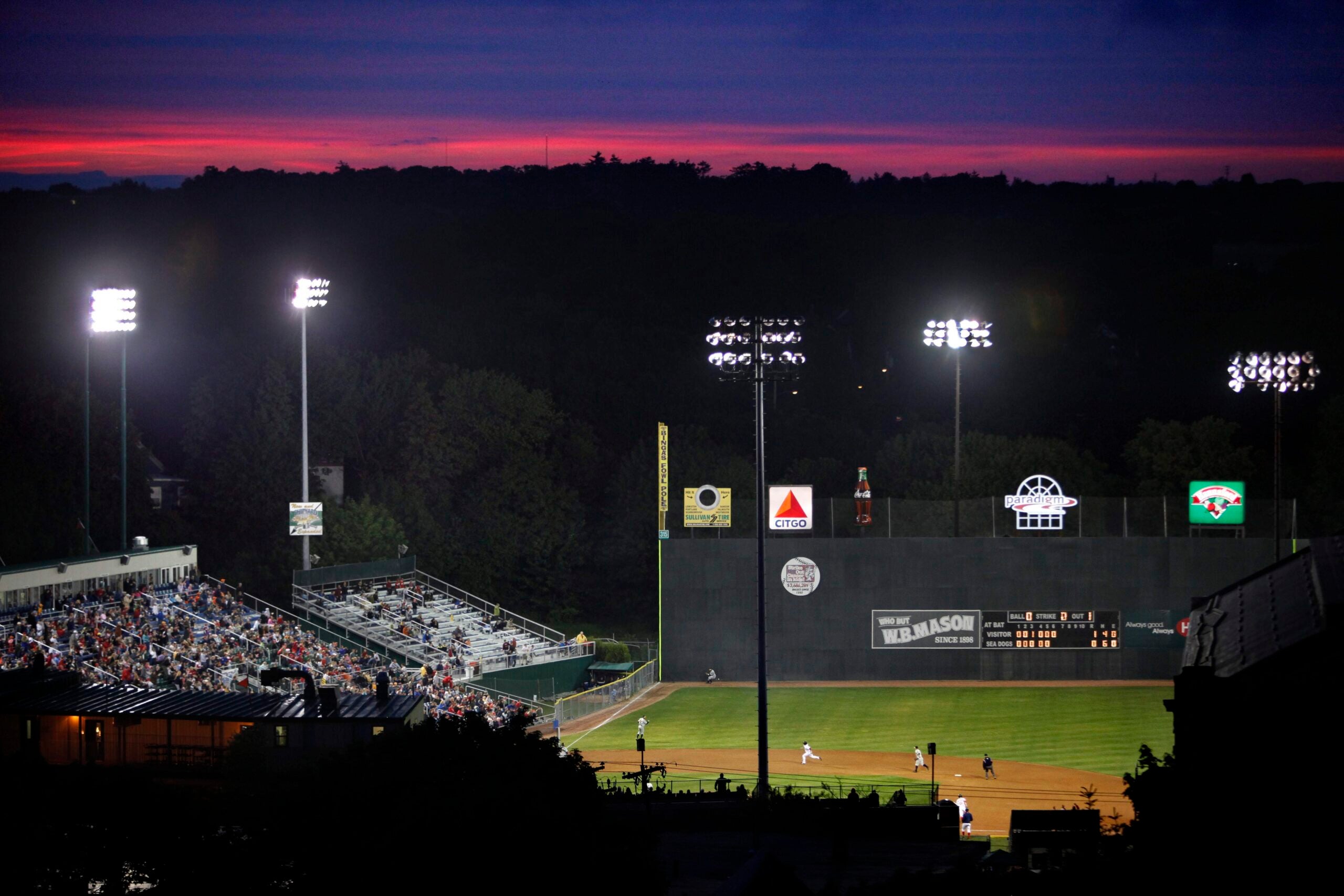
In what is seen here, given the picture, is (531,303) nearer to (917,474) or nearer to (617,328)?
(617,328)

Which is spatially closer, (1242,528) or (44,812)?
(44,812)

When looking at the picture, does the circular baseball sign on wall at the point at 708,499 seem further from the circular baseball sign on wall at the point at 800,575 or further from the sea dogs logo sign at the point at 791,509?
the circular baseball sign on wall at the point at 800,575

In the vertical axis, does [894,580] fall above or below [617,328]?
below

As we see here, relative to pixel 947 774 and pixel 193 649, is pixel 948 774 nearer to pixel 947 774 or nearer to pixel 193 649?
pixel 947 774

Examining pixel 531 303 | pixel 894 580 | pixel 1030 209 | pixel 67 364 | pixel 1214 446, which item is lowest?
pixel 894 580

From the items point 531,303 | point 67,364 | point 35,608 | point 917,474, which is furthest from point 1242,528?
point 531,303

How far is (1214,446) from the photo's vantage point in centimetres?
6756

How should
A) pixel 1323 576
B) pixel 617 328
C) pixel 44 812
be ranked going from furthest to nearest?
1. pixel 617 328
2. pixel 1323 576
3. pixel 44 812

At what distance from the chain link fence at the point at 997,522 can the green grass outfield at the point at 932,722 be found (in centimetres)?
524

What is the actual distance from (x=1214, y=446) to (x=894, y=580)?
27607mm

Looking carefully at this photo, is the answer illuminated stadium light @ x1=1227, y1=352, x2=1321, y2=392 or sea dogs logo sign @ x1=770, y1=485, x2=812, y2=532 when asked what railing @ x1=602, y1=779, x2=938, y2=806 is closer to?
sea dogs logo sign @ x1=770, y1=485, x2=812, y2=532

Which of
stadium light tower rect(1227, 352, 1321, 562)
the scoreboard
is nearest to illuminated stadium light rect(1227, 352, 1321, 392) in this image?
stadium light tower rect(1227, 352, 1321, 562)

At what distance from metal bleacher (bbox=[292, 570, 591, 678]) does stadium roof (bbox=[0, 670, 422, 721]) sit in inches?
644

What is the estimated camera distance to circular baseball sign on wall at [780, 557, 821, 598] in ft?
157
